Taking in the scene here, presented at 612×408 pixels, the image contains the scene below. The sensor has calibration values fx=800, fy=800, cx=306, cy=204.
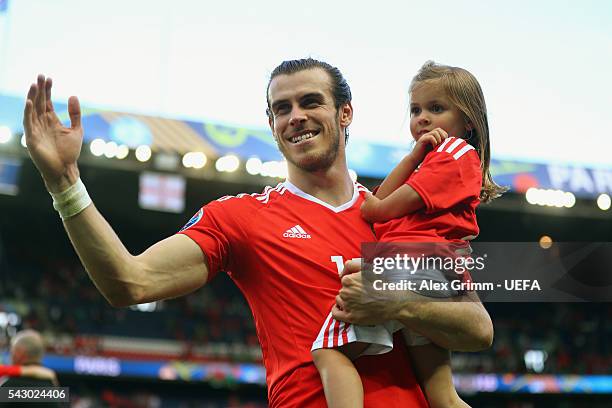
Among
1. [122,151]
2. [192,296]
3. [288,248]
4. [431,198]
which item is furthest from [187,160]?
[431,198]

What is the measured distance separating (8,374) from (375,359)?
15.1 feet

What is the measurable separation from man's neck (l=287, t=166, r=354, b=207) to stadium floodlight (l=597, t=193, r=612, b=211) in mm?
20279

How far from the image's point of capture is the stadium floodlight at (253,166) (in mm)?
20438

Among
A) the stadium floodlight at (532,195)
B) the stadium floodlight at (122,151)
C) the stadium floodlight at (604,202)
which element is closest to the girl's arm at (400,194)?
the stadium floodlight at (122,151)

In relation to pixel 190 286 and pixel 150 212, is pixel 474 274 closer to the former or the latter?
pixel 190 286

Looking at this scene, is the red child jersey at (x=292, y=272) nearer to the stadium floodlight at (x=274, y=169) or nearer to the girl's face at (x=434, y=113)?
the girl's face at (x=434, y=113)

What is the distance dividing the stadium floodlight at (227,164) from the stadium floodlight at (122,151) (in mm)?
2310

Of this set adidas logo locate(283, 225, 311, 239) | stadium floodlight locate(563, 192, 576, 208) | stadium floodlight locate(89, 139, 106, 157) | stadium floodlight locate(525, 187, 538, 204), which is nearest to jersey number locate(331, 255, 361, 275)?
adidas logo locate(283, 225, 311, 239)

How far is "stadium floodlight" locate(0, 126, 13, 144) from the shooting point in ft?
61.1

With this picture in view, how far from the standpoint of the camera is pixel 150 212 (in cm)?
2561

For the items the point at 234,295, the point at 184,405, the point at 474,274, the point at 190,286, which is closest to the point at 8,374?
the point at 190,286

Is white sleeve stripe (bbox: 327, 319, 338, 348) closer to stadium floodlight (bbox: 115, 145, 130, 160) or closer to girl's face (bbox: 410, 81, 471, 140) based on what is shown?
girl's face (bbox: 410, 81, 471, 140)

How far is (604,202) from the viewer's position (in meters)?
23.2

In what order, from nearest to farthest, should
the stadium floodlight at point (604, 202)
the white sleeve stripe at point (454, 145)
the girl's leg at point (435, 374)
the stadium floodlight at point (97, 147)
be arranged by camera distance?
the girl's leg at point (435, 374) → the white sleeve stripe at point (454, 145) → the stadium floodlight at point (97, 147) → the stadium floodlight at point (604, 202)
